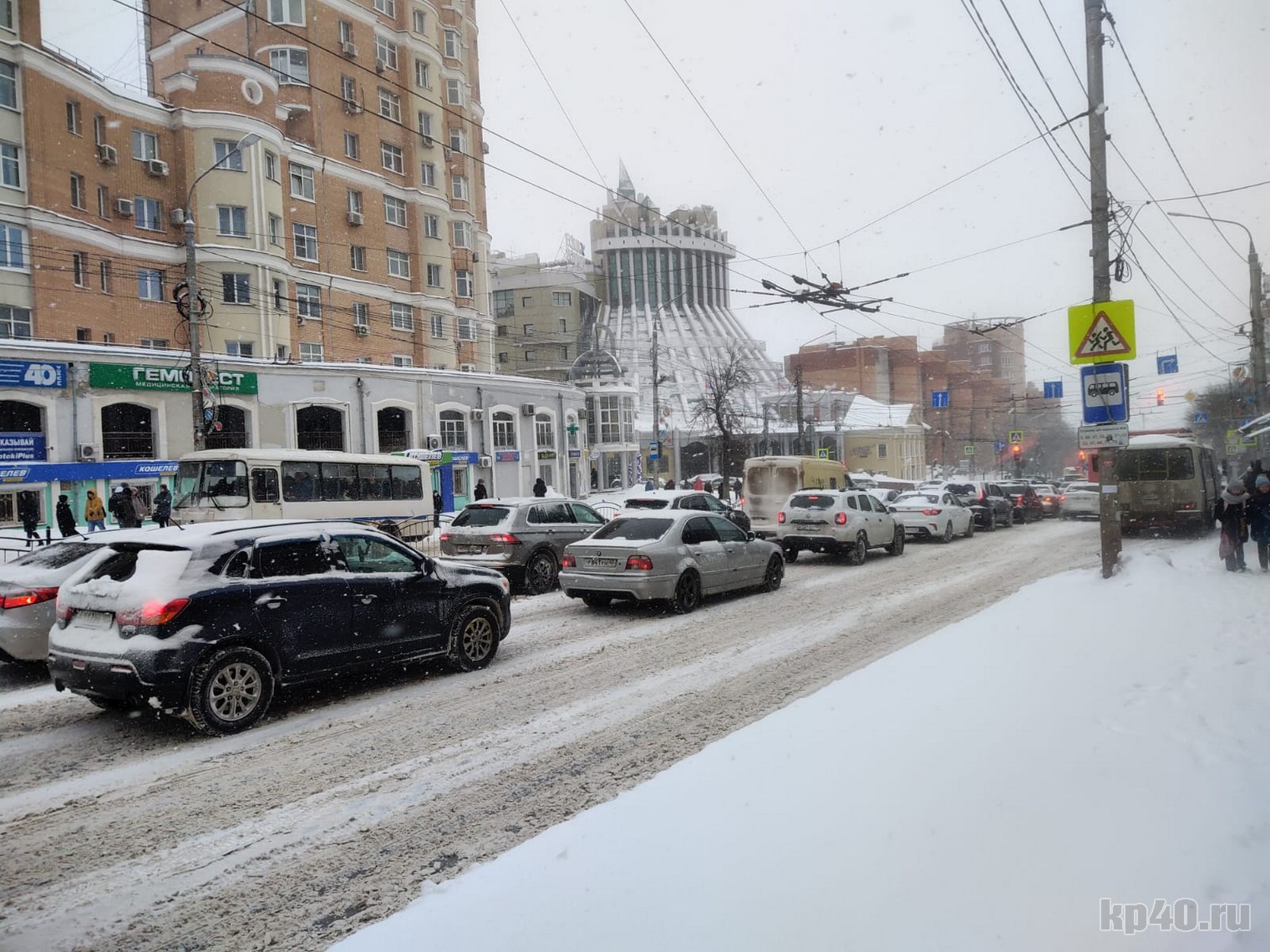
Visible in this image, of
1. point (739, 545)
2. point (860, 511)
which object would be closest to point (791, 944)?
point (739, 545)

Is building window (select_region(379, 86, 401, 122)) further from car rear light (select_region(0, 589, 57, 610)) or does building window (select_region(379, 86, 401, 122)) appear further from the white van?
car rear light (select_region(0, 589, 57, 610))

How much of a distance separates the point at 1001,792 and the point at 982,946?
150 cm

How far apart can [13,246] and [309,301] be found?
11.5m

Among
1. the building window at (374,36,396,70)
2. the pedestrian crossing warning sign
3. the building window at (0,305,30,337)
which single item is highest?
the building window at (374,36,396,70)

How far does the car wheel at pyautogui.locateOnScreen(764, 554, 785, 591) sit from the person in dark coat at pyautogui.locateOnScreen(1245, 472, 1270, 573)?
7204mm

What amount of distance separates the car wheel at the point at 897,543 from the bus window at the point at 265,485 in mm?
15718

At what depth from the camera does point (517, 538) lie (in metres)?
14.6

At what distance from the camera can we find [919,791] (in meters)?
4.59

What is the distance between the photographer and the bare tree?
4553cm

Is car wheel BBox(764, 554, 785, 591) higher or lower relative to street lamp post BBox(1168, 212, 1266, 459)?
lower

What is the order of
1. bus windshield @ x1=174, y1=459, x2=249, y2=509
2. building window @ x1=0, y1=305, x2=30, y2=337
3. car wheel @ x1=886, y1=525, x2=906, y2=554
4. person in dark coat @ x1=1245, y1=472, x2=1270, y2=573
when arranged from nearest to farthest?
person in dark coat @ x1=1245, y1=472, x2=1270, y2=573 < car wheel @ x1=886, y1=525, x2=906, y2=554 < bus windshield @ x1=174, y1=459, x2=249, y2=509 < building window @ x1=0, y1=305, x2=30, y2=337

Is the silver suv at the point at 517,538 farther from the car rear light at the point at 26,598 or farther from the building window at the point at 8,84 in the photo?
the building window at the point at 8,84

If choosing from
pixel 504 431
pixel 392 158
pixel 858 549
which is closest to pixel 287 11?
pixel 392 158

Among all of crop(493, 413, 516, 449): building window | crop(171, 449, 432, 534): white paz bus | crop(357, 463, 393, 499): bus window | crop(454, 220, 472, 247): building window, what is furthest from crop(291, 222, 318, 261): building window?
crop(357, 463, 393, 499): bus window
